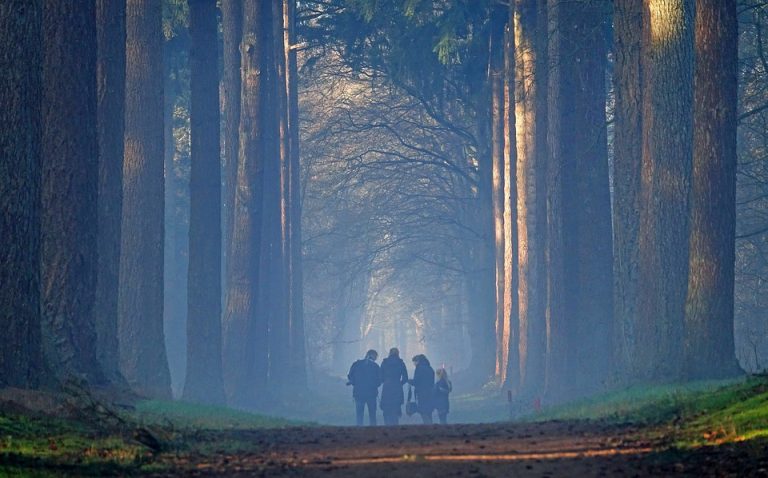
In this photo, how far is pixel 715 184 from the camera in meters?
19.5

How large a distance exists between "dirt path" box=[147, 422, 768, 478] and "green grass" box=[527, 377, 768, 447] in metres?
A: 0.42

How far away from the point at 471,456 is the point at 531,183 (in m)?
22.4

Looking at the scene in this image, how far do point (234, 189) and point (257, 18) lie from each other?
13.8 feet

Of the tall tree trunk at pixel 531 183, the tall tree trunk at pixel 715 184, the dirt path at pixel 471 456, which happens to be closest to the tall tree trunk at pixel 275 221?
the tall tree trunk at pixel 531 183

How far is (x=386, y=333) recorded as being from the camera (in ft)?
534

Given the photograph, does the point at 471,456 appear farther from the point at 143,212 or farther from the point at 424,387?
the point at 424,387

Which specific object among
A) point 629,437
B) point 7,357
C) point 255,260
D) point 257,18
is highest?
point 257,18

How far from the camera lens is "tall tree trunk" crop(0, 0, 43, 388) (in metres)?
14.2

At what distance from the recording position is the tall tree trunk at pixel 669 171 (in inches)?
843

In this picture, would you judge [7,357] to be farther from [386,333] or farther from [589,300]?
[386,333]

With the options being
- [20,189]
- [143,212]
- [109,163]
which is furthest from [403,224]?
[20,189]

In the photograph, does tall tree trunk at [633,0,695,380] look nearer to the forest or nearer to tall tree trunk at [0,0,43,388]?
the forest

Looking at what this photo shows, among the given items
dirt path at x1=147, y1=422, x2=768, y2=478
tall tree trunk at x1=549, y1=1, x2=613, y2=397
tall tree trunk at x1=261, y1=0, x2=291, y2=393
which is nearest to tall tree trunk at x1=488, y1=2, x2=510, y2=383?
tall tree trunk at x1=261, y1=0, x2=291, y2=393

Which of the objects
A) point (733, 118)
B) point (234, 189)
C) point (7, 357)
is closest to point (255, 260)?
point (234, 189)
